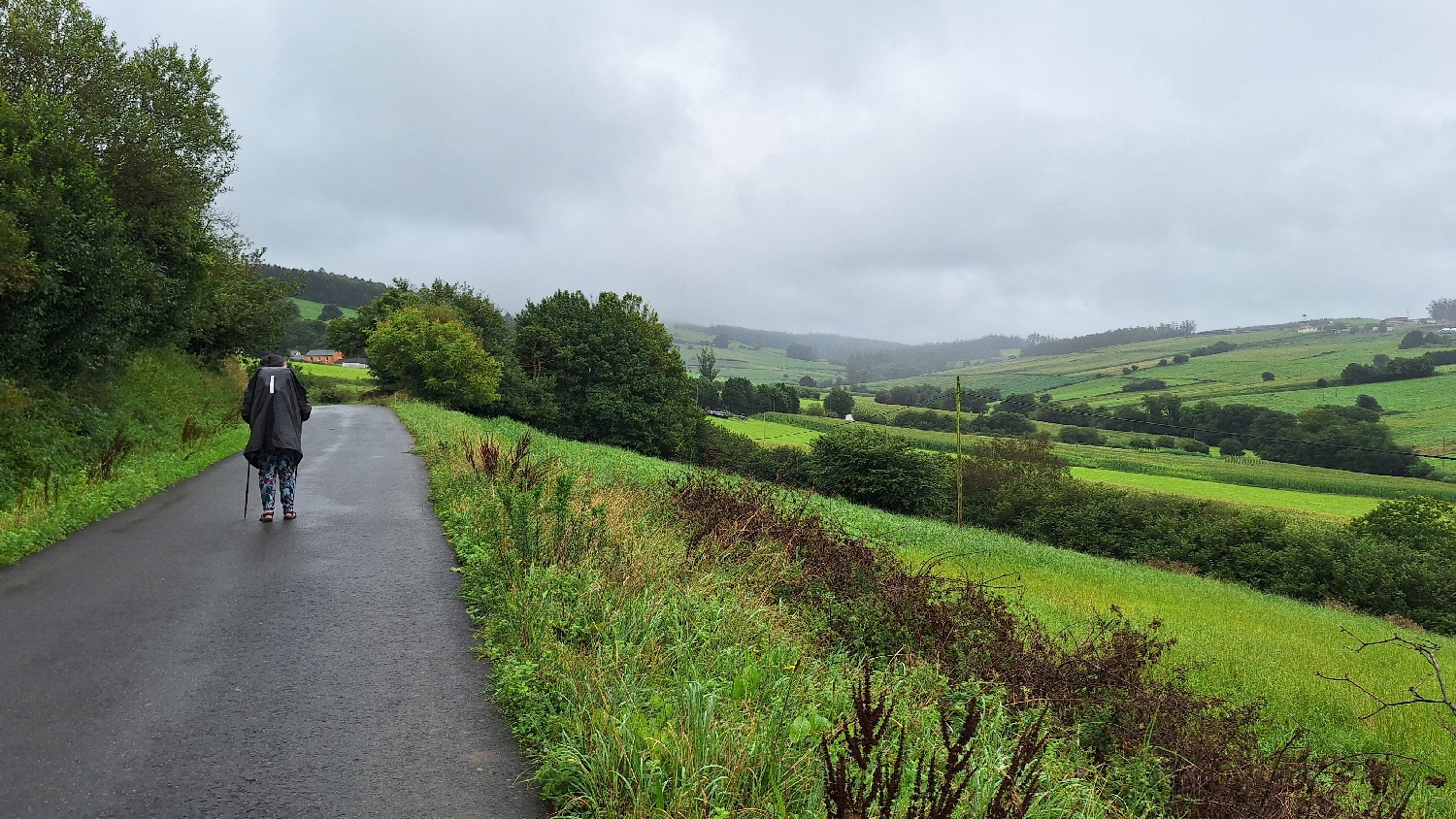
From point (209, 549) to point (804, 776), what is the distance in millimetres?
7470

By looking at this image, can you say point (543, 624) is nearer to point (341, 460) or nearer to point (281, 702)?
point (281, 702)

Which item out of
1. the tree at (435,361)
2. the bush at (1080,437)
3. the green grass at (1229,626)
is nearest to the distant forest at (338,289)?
the tree at (435,361)

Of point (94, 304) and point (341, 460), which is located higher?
point (94, 304)

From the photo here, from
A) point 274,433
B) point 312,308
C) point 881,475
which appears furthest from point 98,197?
point 312,308

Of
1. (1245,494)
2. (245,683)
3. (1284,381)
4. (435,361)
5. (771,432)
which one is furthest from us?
(1284,381)

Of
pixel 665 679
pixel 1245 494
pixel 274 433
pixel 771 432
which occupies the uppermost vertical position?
pixel 274 433

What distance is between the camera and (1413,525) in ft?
129

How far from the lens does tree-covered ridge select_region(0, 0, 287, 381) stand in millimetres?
12969

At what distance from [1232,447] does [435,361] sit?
80.3 m

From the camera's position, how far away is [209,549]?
8008 millimetres

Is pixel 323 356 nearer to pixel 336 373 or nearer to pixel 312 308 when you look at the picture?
pixel 312 308

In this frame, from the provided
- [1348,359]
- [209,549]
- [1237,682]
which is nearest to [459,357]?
[209,549]

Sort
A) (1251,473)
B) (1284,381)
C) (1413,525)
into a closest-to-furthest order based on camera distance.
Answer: (1413,525) → (1251,473) → (1284,381)

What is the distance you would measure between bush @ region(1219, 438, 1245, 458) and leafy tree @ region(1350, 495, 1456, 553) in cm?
3905
